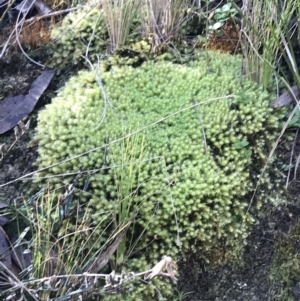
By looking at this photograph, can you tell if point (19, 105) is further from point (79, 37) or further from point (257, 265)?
point (257, 265)

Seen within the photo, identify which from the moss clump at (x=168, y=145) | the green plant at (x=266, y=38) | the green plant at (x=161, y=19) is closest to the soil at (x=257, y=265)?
the moss clump at (x=168, y=145)

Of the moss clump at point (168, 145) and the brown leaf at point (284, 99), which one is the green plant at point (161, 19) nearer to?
the moss clump at point (168, 145)

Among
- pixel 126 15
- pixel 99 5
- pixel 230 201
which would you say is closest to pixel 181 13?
pixel 126 15

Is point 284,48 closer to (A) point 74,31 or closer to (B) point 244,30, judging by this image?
(B) point 244,30

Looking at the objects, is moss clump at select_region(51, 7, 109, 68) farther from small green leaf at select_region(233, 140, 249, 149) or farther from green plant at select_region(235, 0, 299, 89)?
small green leaf at select_region(233, 140, 249, 149)

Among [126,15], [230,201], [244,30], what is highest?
[126,15]

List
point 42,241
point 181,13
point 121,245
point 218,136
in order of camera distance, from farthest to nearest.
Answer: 1. point 181,13
2. point 218,136
3. point 121,245
4. point 42,241

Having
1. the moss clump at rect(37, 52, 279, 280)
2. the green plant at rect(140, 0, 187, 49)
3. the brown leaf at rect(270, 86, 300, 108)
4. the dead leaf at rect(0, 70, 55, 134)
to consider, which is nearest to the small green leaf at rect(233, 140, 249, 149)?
the moss clump at rect(37, 52, 279, 280)
